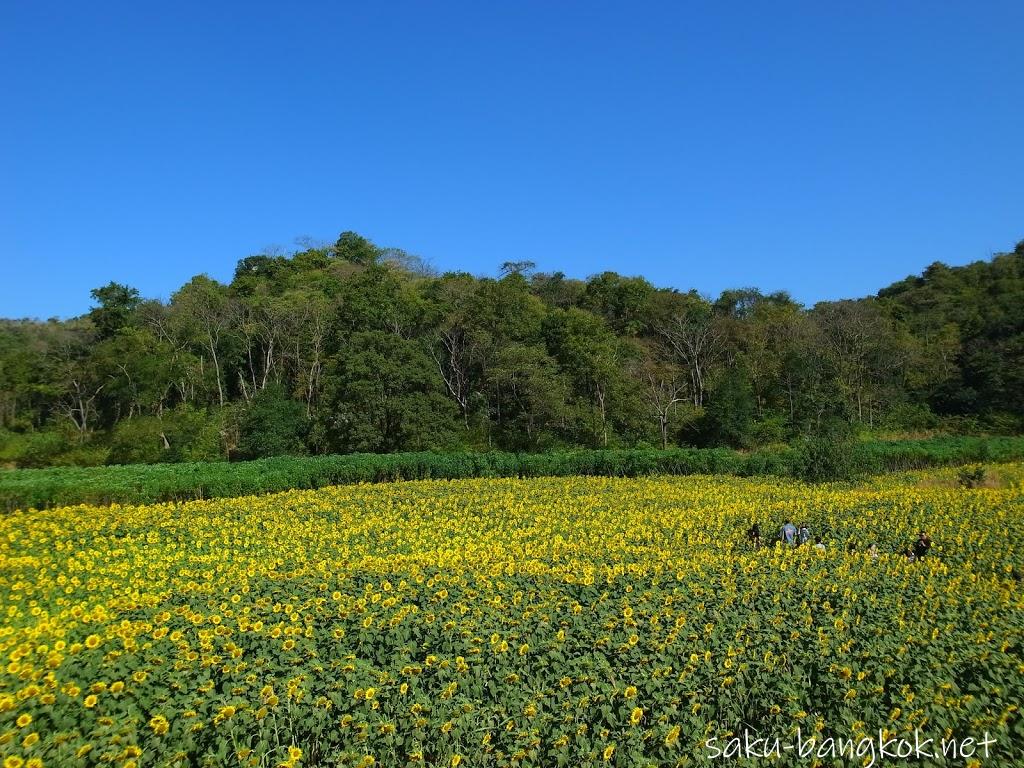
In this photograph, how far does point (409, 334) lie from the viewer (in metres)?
45.2

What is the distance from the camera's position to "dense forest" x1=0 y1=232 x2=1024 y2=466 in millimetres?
38438

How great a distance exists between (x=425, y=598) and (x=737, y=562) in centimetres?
510

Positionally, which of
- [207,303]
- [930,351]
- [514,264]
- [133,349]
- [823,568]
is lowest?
[823,568]

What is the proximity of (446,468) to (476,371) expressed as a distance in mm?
15158

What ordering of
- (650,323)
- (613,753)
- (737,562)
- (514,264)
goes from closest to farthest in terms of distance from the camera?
(613,753) < (737,562) < (650,323) < (514,264)

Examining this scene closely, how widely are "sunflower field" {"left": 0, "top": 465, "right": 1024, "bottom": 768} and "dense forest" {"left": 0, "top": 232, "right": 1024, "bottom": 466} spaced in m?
26.4

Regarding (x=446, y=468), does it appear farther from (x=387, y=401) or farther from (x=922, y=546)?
(x=922, y=546)

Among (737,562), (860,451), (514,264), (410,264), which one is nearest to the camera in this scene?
(737,562)

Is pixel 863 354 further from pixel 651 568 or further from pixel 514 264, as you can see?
pixel 651 568

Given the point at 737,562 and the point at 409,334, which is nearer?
the point at 737,562

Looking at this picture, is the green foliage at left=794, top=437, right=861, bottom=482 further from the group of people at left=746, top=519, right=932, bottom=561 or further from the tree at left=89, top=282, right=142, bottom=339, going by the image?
the tree at left=89, top=282, right=142, bottom=339

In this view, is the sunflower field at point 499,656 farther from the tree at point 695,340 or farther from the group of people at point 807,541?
the tree at point 695,340

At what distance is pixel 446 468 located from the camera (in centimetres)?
3139

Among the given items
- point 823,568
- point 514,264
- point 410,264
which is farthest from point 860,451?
point 410,264
